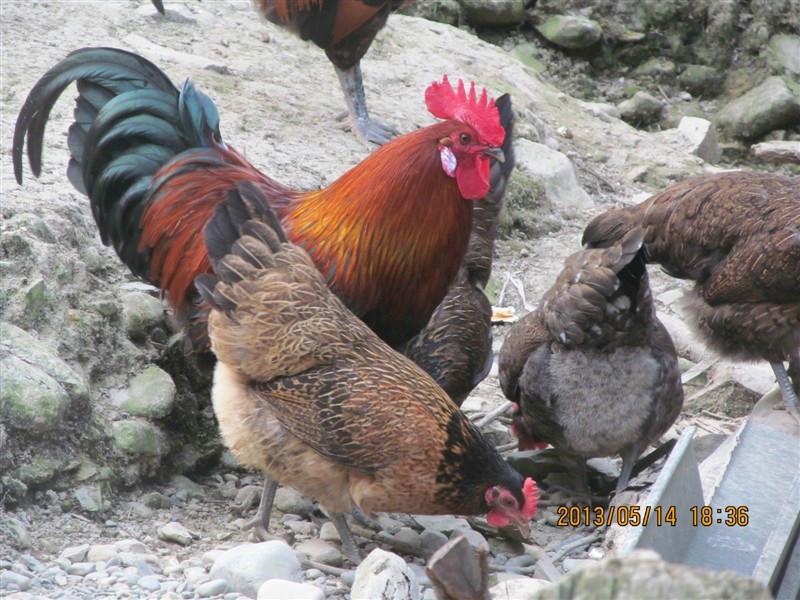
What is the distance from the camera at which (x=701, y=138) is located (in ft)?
33.1

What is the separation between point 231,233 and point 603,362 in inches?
67.6

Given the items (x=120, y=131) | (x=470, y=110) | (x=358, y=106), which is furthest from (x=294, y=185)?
(x=470, y=110)

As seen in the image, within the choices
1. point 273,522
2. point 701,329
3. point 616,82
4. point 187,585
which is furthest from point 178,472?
point 616,82

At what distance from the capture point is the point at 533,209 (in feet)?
26.5

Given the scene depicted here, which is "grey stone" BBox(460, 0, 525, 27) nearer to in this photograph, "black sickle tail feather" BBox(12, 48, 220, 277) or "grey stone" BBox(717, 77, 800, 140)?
"grey stone" BBox(717, 77, 800, 140)

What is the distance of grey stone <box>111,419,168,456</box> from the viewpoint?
4.90 m

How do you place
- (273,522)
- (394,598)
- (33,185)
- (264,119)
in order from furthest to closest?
(264,119) < (33,185) < (273,522) < (394,598)

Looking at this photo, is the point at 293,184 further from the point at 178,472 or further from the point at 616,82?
the point at 616,82

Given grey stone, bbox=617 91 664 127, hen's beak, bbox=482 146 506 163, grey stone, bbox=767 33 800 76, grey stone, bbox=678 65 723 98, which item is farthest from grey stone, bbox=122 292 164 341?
grey stone, bbox=767 33 800 76

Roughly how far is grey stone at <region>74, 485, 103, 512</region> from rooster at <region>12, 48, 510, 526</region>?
691mm

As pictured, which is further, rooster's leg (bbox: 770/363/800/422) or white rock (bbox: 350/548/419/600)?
rooster's leg (bbox: 770/363/800/422)

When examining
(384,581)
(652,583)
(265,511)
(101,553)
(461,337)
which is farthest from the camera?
(461,337)

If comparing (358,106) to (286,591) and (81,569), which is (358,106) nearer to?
(81,569)

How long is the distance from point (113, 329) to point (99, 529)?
108 cm
